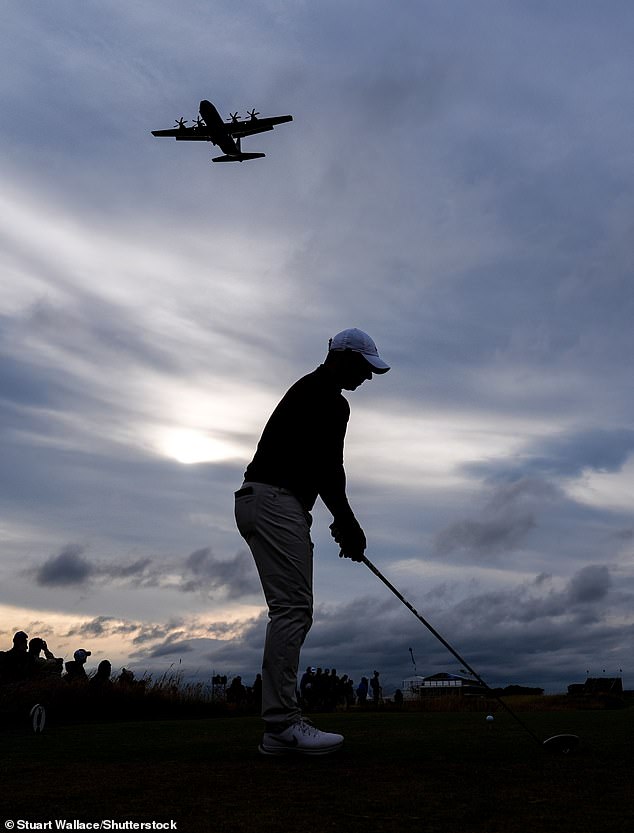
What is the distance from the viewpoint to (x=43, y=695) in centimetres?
1105

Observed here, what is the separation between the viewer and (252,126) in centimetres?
4147

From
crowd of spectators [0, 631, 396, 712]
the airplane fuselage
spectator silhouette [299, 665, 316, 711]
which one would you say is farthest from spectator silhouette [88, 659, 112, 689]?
the airplane fuselage

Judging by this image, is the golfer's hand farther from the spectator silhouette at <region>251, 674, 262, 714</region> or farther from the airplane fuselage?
the airplane fuselage

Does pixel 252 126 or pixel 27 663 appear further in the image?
pixel 252 126

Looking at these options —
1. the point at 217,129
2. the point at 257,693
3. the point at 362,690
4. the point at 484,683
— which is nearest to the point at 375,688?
the point at 362,690

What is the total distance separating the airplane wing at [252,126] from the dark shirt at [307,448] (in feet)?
124

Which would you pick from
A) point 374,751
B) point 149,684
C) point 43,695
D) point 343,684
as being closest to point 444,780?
point 374,751

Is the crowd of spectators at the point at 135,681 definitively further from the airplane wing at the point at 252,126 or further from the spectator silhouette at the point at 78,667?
the airplane wing at the point at 252,126

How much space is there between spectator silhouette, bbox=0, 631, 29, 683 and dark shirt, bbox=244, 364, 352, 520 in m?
7.15

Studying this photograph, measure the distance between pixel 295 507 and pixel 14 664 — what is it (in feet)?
24.6

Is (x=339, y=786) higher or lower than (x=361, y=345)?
lower

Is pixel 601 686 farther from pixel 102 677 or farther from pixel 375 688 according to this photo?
pixel 102 677

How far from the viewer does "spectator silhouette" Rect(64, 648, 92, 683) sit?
45.1 ft

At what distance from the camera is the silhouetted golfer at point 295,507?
15.8ft
